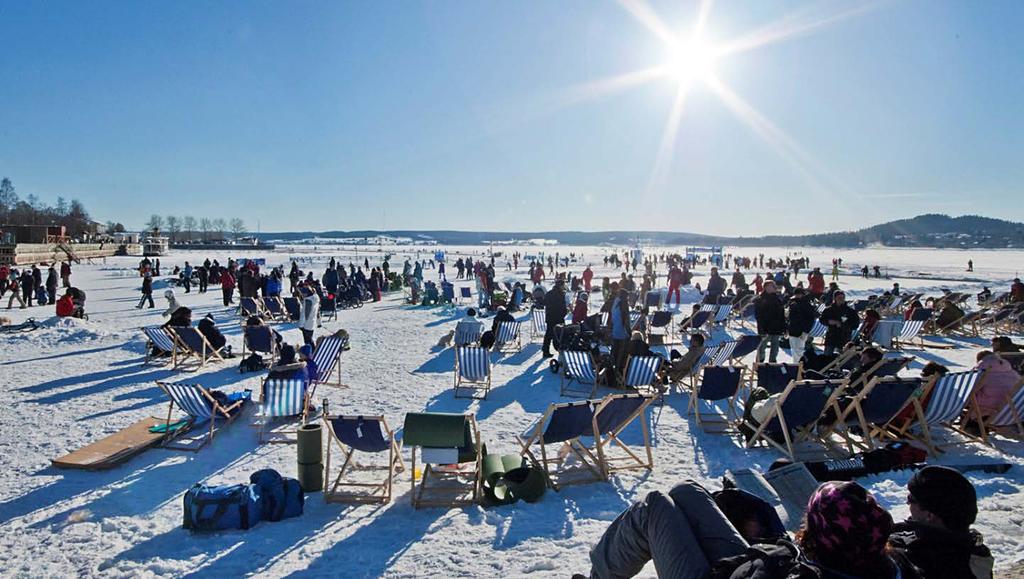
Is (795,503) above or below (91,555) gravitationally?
above

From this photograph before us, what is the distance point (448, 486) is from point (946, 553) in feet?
11.9

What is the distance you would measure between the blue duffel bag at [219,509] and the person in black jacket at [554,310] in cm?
709

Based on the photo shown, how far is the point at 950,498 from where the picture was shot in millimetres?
2336

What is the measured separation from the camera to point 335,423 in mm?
4926

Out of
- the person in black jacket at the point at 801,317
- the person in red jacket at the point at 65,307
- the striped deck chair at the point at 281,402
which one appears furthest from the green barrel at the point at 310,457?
the person in red jacket at the point at 65,307

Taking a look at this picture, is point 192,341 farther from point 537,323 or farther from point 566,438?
point 566,438

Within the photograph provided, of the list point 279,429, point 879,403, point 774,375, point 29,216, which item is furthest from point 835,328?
point 29,216

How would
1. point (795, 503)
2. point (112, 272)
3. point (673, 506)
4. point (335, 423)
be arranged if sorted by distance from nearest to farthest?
point (673, 506) → point (795, 503) → point (335, 423) → point (112, 272)

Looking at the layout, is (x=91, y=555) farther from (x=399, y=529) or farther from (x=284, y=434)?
(x=284, y=434)

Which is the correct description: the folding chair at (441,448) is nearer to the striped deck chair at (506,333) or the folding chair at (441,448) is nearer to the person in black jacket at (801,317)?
the striped deck chair at (506,333)

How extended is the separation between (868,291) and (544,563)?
2838 centimetres

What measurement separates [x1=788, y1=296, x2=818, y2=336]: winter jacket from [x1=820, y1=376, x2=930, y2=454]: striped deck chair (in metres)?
3.78

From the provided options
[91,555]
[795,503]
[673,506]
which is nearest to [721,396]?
[795,503]

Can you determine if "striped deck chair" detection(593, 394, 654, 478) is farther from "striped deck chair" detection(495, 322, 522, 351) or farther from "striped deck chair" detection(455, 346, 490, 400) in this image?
"striped deck chair" detection(495, 322, 522, 351)
